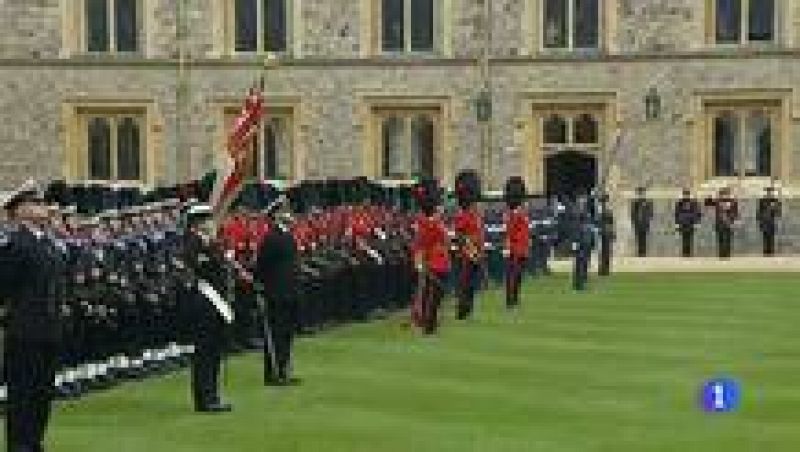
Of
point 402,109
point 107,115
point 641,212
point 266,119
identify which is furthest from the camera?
point 107,115

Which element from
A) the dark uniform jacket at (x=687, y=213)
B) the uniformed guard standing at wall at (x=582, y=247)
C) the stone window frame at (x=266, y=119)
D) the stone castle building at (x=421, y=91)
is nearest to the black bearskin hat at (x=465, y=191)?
the uniformed guard standing at wall at (x=582, y=247)

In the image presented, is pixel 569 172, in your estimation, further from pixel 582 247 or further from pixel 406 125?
pixel 582 247

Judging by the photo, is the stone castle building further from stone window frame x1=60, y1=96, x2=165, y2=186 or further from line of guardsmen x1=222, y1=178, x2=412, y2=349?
line of guardsmen x1=222, y1=178, x2=412, y2=349

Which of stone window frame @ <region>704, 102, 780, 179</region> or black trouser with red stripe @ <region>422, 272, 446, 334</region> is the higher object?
stone window frame @ <region>704, 102, 780, 179</region>

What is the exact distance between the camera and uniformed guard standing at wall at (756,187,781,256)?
1298 inches

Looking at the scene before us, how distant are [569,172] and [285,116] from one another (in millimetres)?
5845

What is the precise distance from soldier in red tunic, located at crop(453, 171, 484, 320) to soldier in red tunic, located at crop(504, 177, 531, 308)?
1028 mm

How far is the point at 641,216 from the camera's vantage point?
33.7m

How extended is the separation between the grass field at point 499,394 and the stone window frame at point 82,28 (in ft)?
54.5

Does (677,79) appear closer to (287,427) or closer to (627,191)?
(627,191)

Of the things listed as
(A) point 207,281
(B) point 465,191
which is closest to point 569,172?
(B) point 465,191

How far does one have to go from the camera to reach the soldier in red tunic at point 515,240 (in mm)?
22250

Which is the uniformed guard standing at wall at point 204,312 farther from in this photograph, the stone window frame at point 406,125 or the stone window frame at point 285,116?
the stone window frame at point 406,125

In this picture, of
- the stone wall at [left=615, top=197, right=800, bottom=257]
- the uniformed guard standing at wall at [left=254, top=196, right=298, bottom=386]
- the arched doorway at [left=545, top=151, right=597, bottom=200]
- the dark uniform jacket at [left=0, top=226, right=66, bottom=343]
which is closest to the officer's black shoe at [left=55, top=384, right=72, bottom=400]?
the uniformed guard standing at wall at [left=254, top=196, right=298, bottom=386]
